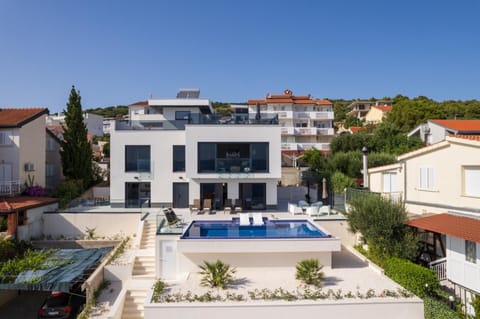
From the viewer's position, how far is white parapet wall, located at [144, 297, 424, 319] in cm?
1173

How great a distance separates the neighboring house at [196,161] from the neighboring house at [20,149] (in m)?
6.91

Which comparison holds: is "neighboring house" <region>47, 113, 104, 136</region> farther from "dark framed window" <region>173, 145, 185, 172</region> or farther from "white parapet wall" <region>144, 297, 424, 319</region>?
"white parapet wall" <region>144, 297, 424, 319</region>

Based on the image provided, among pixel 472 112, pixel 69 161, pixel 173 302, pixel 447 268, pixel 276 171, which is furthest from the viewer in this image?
pixel 472 112

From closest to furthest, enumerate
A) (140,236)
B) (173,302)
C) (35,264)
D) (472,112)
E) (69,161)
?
(173,302) → (35,264) → (140,236) → (69,161) → (472,112)

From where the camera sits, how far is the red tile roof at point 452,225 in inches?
498

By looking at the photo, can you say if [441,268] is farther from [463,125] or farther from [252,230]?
[463,125]

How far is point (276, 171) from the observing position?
23531 millimetres

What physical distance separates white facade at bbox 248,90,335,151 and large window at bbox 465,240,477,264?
108 ft

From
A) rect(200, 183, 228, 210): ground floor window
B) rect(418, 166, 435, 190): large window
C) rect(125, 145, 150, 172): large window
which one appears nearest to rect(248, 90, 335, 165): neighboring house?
rect(200, 183, 228, 210): ground floor window

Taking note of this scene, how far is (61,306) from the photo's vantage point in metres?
14.2

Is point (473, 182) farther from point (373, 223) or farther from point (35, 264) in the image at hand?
point (35, 264)

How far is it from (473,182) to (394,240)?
4.51 metres

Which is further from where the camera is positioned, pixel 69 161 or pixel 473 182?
pixel 69 161

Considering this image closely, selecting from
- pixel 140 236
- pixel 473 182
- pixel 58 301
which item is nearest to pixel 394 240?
pixel 473 182
